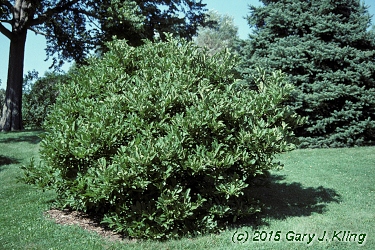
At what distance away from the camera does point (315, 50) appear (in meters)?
12.5

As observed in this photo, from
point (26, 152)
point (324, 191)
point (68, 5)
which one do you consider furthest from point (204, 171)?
point (68, 5)

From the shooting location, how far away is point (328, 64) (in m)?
13.0

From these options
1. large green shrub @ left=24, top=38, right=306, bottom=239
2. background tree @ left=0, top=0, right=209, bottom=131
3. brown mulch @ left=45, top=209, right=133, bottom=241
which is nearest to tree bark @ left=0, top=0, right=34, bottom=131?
background tree @ left=0, top=0, right=209, bottom=131

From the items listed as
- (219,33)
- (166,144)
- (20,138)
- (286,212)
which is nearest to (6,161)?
(20,138)

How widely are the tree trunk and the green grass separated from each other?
19.0 feet

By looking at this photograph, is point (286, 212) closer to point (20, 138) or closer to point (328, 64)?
point (328, 64)

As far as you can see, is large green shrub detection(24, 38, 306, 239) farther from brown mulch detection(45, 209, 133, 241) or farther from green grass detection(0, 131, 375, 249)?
green grass detection(0, 131, 375, 249)

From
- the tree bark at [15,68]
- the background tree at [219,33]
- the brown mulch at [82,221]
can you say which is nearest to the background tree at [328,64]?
the brown mulch at [82,221]

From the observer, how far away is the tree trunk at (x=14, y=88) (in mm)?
15750

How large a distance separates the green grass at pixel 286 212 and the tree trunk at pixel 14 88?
19.0ft

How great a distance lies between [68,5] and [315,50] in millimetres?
11345

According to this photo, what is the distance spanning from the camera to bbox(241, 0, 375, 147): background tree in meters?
12.2

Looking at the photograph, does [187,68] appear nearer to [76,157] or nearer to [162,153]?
[162,153]

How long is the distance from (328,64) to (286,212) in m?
8.47
